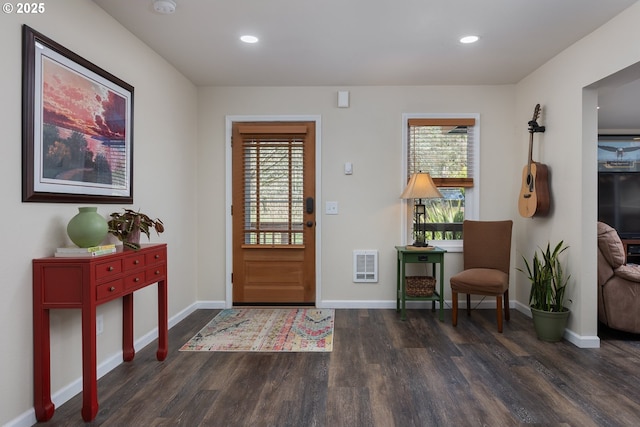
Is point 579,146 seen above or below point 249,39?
below


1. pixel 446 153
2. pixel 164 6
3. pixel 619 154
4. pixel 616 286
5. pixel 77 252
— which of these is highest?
pixel 164 6

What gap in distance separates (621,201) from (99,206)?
21.6 feet

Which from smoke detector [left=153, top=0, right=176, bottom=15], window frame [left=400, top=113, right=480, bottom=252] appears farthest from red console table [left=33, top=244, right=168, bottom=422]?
window frame [left=400, top=113, right=480, bottom=252]

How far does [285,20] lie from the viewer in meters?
2.55

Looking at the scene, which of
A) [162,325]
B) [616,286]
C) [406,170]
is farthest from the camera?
[406,170]

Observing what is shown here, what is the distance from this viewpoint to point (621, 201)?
17.6 feet

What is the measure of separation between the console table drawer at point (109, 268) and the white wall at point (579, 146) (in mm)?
3277

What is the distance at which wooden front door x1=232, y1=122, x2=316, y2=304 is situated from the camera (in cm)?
396

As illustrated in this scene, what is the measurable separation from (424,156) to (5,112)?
3451mm

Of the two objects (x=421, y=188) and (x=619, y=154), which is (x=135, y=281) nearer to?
(x=421, y=188)

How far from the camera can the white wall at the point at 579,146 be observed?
8.51 feet

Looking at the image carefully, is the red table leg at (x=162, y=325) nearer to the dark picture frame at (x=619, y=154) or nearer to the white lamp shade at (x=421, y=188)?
the white lamp shade at (x=421, y=188)

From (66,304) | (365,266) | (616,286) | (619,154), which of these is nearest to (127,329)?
(66,304)

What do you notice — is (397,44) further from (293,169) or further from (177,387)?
(177,387)
